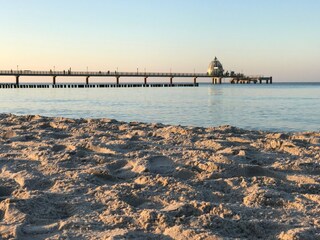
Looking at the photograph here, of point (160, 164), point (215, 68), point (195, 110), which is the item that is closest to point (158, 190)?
point (160, 164)

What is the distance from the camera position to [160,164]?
4562 millimetres

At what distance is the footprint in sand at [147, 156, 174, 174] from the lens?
4.27 m

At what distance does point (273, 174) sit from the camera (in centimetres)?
414

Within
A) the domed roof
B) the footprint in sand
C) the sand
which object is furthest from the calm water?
the domed roof

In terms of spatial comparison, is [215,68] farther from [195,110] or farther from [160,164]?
[160,164]

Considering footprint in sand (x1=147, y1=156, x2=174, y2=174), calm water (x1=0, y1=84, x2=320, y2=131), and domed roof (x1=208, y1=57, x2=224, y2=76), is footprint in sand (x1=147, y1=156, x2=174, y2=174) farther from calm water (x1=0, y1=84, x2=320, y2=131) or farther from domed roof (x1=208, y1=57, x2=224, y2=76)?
domed roof (x1=208, y1=57, x2=224, y2=76)

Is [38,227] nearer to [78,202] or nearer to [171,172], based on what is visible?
[78,202]

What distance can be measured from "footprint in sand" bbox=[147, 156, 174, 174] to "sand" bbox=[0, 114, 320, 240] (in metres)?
0.01

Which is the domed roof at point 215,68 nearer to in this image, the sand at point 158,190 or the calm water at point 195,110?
the calm water at point 195,110

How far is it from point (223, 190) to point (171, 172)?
30.8 inches

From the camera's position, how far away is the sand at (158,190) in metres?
2.64

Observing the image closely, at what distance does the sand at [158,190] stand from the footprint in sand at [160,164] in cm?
1

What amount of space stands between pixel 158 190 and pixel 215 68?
132 meters

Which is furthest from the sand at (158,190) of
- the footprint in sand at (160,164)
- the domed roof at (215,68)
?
the domed roof at (215,68)
